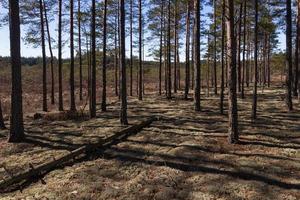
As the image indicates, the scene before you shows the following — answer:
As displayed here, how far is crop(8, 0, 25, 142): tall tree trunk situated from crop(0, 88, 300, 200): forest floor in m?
0.69

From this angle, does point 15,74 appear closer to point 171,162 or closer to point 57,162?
point 57,162

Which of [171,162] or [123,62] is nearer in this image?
[171,162]

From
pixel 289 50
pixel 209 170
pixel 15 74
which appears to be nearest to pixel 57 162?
pixel 209 170

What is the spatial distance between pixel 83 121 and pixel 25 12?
1291 centimetres

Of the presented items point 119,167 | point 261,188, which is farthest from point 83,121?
point 261,188

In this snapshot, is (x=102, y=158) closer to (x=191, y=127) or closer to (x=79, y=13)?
(x=191, y=127)

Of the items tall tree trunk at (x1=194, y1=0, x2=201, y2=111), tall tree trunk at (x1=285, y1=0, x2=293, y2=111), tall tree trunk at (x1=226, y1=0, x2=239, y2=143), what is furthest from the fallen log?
tall tree trunk at (x1=285, y1=0, x2=293, y2=111)

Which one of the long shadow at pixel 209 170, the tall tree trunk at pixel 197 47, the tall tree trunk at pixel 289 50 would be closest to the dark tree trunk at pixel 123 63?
the long shadow at pixel 209 170

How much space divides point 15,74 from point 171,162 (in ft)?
27.0

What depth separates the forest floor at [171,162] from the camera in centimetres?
878

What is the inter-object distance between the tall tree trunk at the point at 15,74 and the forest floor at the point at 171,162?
693mm

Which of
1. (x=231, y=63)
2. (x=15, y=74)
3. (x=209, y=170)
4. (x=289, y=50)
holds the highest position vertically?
(x=289, y=50)

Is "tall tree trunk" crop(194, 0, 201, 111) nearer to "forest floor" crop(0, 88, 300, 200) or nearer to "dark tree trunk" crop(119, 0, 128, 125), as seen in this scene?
"forest floor" crop(0, 88, 300, 200)

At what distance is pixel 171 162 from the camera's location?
11.0 meters
